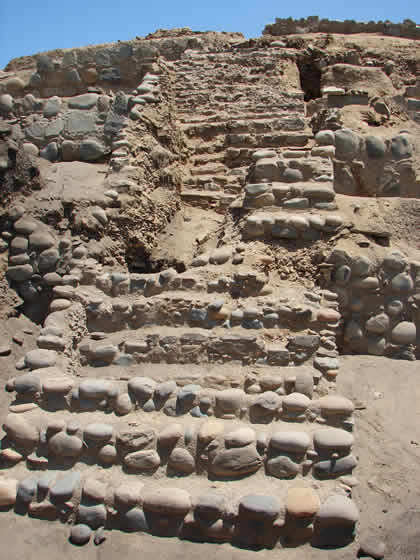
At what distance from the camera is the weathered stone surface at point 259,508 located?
93.4 inches

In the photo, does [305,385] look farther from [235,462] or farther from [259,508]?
[259,508]

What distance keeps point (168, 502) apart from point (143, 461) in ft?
0.95

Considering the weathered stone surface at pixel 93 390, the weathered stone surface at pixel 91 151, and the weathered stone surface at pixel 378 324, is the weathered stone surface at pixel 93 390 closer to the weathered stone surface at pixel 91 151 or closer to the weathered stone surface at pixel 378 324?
the weathered stone surface at pixel 378 324

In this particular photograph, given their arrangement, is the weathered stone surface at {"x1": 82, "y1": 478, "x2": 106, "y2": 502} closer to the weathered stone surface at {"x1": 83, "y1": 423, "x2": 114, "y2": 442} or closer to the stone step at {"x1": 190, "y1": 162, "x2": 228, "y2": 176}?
the weathered stone surface at {"x1": 83, "y1": 423, "x2": 114, "y2": 442}

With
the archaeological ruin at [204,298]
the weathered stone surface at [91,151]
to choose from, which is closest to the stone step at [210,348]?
the archaeological ruin at [204,298]

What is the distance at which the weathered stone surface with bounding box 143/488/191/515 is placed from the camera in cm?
245

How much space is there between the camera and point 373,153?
5082 millimetres

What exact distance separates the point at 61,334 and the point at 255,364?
54.6 inches

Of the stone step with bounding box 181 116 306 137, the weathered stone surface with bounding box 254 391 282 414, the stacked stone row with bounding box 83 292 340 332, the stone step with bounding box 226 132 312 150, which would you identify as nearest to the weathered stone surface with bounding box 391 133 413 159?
the stone step with bounding box 226 132 312 150

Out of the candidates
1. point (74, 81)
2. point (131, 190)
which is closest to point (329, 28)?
point (74, 81)

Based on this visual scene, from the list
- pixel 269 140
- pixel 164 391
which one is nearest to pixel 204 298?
pixel 164 391

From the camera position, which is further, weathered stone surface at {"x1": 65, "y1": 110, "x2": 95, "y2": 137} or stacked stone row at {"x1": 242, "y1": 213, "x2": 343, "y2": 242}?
weathered stone surface at {"x1": 65, "y1": 110, "x2": 95, "y2": 137}

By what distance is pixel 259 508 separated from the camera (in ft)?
7.80

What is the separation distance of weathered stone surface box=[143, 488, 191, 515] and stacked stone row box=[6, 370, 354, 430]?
0.49 metres
